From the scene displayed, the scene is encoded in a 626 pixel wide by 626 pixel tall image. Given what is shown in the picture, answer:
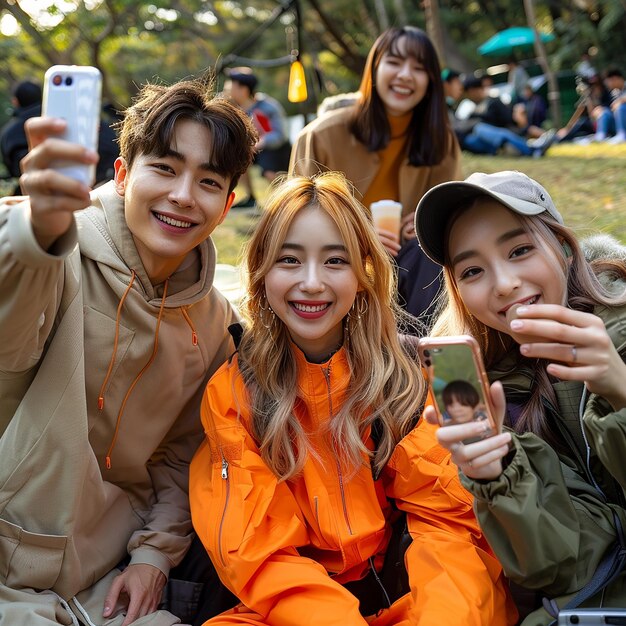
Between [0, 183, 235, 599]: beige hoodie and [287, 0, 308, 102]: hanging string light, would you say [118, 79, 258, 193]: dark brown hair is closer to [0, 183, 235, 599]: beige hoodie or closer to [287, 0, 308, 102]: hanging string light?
[0, 183, 235, 599]: beige hoodie

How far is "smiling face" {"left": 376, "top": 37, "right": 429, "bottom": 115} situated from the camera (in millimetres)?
4266

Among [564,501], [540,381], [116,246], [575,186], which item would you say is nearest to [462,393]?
[564,501]

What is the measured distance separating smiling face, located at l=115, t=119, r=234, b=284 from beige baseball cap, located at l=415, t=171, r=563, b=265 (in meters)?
0.72

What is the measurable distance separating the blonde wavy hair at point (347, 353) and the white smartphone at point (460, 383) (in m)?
0.68

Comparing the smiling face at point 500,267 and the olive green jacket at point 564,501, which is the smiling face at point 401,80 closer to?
the smiling face at point 500,267

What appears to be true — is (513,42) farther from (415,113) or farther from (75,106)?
(75,106)

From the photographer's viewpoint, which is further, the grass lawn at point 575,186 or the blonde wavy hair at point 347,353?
the grass lawn at point 575,186

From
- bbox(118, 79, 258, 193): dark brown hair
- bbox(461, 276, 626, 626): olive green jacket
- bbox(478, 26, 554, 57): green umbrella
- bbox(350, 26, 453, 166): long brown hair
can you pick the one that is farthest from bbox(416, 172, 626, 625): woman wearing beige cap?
bbox(478, 26, 554, 57): green umbrella

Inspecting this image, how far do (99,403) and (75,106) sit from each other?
1.14 m

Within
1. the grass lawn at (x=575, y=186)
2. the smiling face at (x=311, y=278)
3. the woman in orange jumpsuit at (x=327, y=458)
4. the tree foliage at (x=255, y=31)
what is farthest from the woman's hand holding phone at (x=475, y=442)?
the tree foliage at (x=255, y=31)

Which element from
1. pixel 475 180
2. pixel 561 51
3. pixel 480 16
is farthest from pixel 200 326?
pixel 480 16

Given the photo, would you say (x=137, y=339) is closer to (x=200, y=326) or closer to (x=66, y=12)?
(x=200, y=326)

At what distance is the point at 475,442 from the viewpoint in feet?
5.70

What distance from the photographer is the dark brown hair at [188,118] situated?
8.19ft
